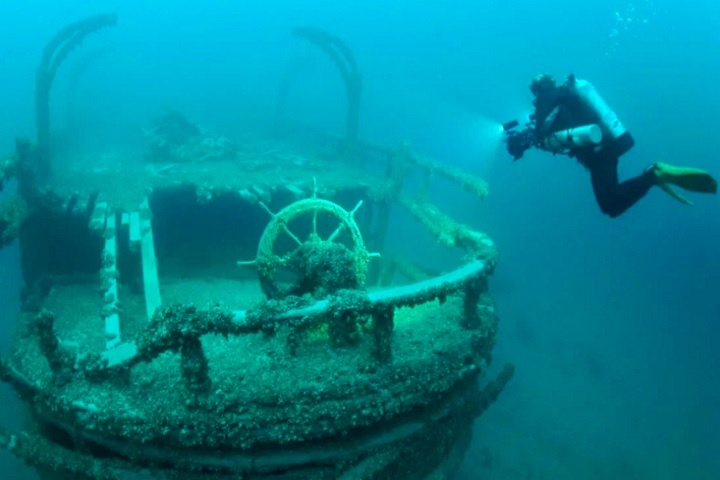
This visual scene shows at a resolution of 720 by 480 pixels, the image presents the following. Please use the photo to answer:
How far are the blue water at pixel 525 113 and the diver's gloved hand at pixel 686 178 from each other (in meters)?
7.83

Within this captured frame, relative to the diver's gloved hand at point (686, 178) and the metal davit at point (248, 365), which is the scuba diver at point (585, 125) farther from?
the metal davit at point (248, 365)

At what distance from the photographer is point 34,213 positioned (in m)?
7.42

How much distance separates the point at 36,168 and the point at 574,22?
294 feet

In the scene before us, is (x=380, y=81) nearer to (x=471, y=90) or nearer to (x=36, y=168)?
(x=471, y=90)

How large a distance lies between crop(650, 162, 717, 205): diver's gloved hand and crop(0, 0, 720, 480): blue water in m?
7.83

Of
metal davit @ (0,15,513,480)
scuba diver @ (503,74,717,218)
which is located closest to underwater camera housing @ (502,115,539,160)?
scuba diver @ (503,74,717,218)

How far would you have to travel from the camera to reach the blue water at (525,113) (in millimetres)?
16391

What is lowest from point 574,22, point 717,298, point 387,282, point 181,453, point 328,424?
point 717,298

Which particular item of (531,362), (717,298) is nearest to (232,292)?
(531,362)

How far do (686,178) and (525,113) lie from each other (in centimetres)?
4536

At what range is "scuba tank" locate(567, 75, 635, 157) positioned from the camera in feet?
18.4

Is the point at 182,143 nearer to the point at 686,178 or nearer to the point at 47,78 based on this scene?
the point at 47,78

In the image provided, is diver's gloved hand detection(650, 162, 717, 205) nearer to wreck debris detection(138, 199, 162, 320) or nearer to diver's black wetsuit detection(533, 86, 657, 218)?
diver's black wetsuit detection(533, 86, 657, 218)

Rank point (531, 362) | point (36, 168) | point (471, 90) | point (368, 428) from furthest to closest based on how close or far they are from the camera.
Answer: point (471, 90) → point (531, 362) → point (36, 168) → point (368, 428)
